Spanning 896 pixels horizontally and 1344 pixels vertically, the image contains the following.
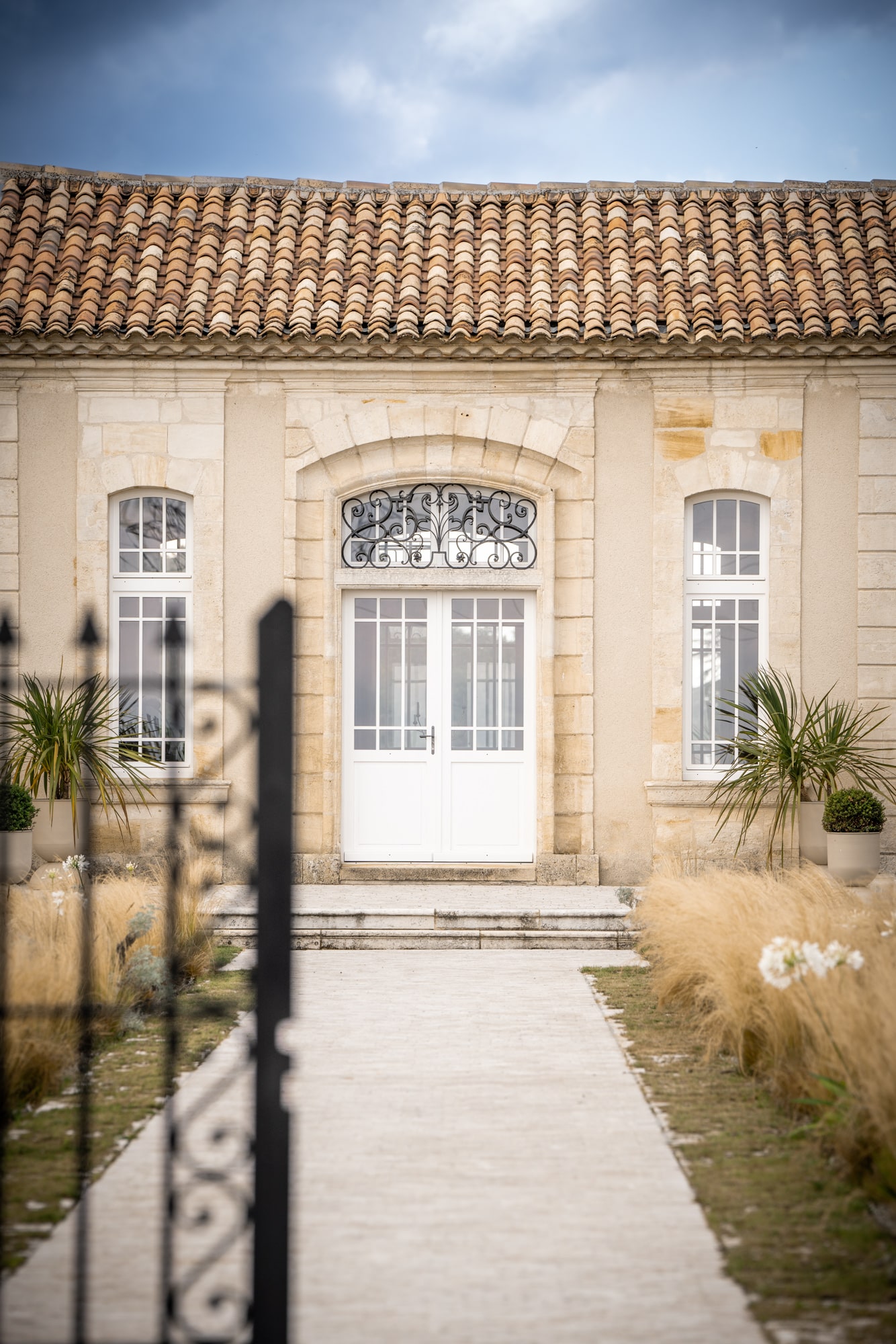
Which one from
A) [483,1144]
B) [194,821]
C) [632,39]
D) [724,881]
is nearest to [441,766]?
[194,821]

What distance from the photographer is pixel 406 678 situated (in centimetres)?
1088

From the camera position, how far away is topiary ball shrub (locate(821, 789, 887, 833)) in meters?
9.75

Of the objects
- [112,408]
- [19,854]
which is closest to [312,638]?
[112,408]

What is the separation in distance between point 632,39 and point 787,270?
23443 millimetres

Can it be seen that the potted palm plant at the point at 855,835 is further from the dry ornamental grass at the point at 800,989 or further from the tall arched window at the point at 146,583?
the tall arched window at the point at 146,583

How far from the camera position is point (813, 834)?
33.5ft

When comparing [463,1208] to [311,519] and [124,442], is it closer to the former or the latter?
[311,519]

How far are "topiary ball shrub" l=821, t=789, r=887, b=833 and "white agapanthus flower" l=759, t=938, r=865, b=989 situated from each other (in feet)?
16.8

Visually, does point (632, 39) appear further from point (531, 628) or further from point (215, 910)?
→ point (215, 910)

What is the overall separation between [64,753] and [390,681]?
292 cm

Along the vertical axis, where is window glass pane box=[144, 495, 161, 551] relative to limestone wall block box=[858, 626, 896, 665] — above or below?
above

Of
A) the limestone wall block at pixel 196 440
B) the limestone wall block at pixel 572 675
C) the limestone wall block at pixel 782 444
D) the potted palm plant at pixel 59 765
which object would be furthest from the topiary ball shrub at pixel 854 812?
the limestone wall block at pixel 196 440


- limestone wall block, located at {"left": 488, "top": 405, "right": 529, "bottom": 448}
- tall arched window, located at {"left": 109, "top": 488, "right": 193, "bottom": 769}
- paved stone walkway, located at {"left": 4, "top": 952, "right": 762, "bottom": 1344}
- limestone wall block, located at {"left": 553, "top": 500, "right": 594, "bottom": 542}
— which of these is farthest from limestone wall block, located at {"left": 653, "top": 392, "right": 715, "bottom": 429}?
paved stone walkway, located at {"left": 4, "top": 952, "right": 762, "bottom": 1344}

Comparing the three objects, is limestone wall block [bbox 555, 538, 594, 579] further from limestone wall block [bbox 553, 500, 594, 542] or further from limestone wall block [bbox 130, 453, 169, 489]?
limestone wall block [bbox 130, 453, 169, 489]
